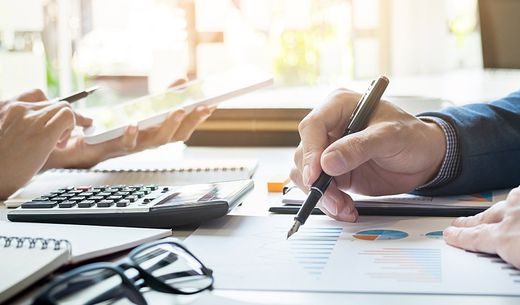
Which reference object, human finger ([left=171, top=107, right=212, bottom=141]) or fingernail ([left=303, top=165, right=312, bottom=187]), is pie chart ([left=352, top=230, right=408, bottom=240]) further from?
human finger ([left=171, top=107, right=212, bottom=141])

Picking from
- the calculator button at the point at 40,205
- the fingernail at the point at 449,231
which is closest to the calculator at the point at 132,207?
the calculator button at the point at 40,205

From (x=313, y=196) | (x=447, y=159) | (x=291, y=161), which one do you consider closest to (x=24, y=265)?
(x=313, y=196)

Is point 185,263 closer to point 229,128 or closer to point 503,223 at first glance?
point 503,223

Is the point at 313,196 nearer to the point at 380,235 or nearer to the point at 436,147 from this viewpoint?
the point at 380,235

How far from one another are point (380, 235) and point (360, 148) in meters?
0.10

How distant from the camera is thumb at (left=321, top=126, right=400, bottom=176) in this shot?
0.80m

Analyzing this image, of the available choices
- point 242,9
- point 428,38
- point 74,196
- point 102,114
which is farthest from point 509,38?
point 74,196

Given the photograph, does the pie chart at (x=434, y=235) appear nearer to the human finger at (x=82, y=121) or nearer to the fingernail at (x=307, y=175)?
the fingernail at (x=307, y=175)

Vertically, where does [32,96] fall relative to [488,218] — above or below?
above

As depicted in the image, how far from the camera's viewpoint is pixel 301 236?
2.52ft

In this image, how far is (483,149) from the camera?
956mm

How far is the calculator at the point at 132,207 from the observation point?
0.79 metres

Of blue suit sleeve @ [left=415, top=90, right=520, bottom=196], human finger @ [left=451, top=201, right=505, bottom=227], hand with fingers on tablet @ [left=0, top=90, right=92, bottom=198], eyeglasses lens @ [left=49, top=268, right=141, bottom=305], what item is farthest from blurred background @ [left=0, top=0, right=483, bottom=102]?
eyeglasses lens @ [left=49, top=268, right=141, bottom=305]

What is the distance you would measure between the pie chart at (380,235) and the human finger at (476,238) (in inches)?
2.0
